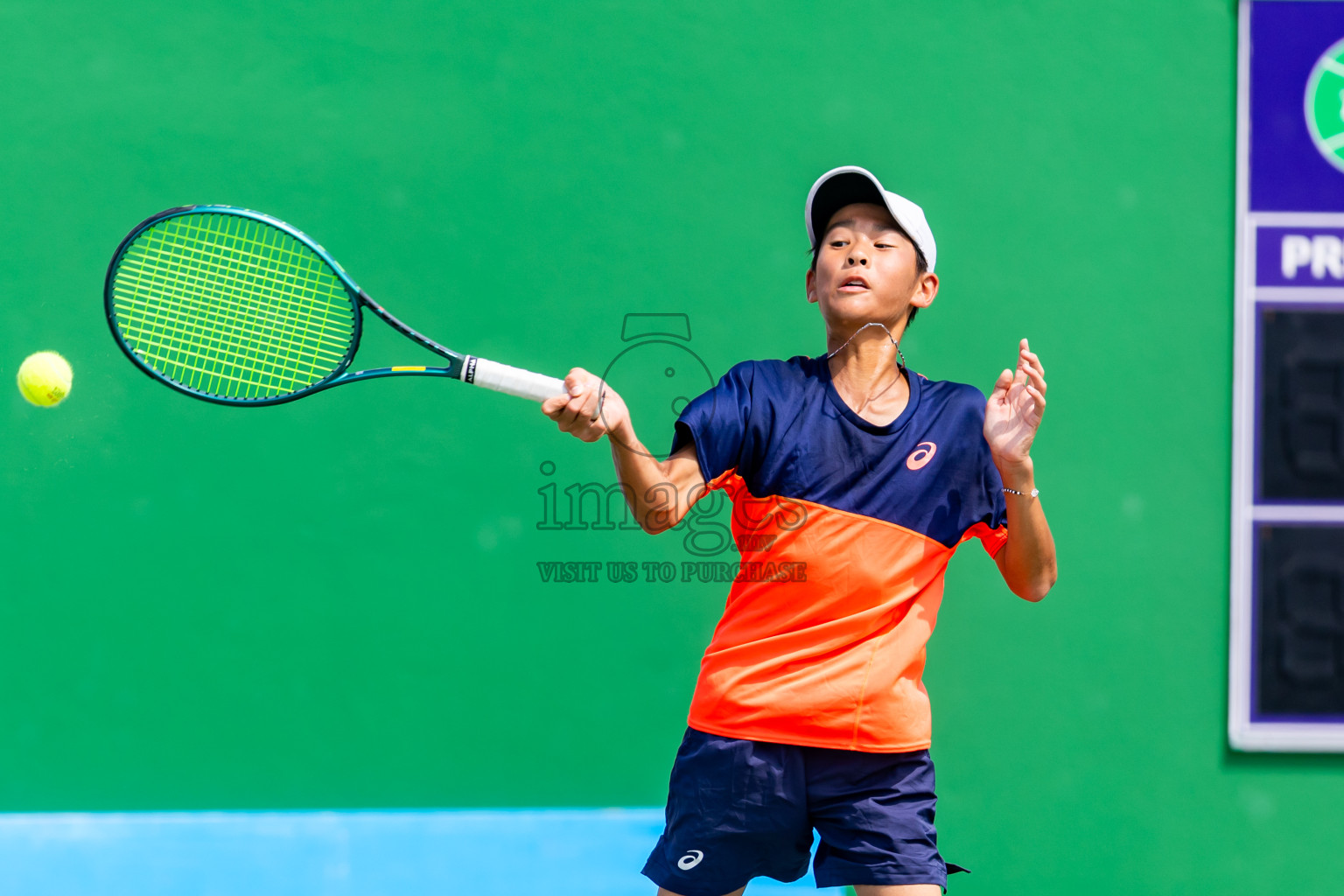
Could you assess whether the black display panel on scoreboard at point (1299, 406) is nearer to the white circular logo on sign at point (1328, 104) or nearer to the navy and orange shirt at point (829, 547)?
the white circular logo on sign at point (1328, 104)

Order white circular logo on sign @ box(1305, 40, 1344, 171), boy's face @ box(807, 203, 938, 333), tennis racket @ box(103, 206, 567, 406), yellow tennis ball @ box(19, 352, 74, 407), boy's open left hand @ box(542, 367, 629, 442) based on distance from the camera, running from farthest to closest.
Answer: white circular logo on sign @ box(1305, 40, 1344, 171) < yellow tennis ball @ box(19, 352, 74, 407) < tennis racket @ box(103, 206, 567, 406) < boy's face @ box(807, 203, 938, 333) < boy's open left hand @ box(542, 367, 629, 442)

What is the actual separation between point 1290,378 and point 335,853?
269 cm

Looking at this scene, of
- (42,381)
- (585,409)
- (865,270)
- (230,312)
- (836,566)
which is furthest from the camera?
(42,381)

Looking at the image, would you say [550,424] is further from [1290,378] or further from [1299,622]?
[1299,622]

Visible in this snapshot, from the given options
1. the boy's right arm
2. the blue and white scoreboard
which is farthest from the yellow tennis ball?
the blue and white scoreboard

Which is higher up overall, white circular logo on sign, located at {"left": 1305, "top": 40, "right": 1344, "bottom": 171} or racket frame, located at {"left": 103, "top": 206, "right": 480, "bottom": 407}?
white circular logo on sign, located at {"left": 1305, "top": 40, "right": 1344, "bottom": 171}

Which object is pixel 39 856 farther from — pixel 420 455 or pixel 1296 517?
pixel 1296 517

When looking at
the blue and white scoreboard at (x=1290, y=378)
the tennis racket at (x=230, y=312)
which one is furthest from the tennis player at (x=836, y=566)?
the blue and white scoreboard at (x=1290, y=378)

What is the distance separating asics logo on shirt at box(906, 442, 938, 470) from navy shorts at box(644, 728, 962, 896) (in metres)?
0.49

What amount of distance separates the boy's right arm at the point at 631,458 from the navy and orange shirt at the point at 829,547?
0.13 feet

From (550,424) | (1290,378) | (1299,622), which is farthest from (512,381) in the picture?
(1299,622)

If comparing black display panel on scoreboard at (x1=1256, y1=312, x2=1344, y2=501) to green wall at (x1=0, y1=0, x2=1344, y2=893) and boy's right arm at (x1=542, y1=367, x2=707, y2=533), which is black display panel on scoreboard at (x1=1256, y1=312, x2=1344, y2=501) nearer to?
green wall at (x1=0, y1=0, x2=1344, y2=893)

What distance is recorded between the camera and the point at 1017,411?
6.05 ft

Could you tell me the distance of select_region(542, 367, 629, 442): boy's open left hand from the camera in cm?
170
